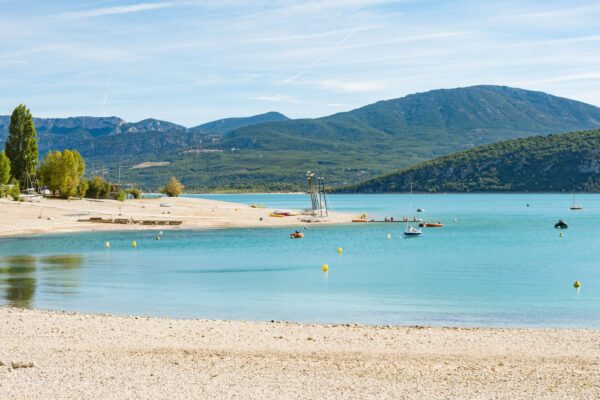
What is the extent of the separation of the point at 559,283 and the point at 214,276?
1953cm

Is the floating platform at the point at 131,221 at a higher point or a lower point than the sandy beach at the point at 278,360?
higher

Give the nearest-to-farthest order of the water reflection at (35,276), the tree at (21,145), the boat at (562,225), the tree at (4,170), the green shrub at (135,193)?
the water reflection at (35,276)
the boat at (562,225)
the tree at (4,170)
the tree at (21,145)
the green shrub at (135,193)

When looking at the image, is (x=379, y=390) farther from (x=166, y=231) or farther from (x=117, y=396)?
(x=166, y=231)

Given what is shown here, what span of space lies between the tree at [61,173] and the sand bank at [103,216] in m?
2.77

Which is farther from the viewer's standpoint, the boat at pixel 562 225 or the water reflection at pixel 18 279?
the boat at pixel 562 225

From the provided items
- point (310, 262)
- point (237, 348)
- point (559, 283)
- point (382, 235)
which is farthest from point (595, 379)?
point (382, 235)

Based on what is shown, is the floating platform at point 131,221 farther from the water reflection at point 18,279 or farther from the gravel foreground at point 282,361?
the gravel foreground at point 282,361

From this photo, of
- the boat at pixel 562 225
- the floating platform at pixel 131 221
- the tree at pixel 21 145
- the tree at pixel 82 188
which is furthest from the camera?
the tree at pixel 82 188

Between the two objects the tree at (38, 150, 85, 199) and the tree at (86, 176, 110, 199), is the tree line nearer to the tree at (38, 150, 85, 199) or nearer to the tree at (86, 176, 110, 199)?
the tree at (38, 150, 85, 199)

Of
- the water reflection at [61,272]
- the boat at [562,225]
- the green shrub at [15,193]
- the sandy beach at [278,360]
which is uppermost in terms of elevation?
the green shrub at [15,193]

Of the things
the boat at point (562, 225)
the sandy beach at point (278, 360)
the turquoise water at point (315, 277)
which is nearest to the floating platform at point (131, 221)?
the turquoise water at point (315, 277)

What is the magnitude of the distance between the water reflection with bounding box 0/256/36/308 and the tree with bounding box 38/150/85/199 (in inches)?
1849

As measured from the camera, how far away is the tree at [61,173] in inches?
3526

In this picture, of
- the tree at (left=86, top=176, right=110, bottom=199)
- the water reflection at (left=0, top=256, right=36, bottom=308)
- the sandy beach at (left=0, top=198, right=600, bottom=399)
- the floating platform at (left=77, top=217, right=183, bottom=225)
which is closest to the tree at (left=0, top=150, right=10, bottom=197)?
the floating platform at (left=77, top=217, right=183, bottom=225)
